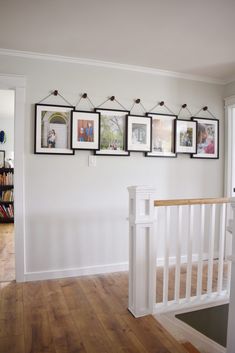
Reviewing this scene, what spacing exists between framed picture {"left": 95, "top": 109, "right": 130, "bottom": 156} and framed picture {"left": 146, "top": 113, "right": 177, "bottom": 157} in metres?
0.31

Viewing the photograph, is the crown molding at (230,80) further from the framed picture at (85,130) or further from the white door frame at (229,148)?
the framed picture at (85,130)

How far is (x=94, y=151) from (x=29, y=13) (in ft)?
4.48

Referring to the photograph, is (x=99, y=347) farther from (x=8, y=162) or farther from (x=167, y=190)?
(x=8, y=162)

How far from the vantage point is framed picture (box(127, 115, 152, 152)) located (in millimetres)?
3033

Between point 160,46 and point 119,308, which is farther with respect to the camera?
point 160,46

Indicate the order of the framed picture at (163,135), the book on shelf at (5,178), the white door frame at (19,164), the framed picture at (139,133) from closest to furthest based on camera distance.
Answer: the white door frame at (19,164) → the framed picture at (139,133) → the framed picture at (163,135) → the book on shelf at (5,178)

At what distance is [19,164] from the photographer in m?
2.68

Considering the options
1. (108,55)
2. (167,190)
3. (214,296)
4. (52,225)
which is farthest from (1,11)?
(214,296)

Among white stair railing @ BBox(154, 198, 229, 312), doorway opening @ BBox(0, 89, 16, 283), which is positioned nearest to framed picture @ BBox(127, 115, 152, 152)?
white stair railing @ BBox(154, 198, 229, 312)

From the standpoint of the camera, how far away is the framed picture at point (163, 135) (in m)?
3.16

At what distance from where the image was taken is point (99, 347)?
5.64ft

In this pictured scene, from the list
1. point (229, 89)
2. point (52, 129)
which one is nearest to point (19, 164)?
point (52, 129)

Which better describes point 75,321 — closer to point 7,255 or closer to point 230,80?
point 7,255

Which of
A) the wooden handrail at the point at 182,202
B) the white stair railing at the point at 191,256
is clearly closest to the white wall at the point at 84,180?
the white stair railing at the point at 191,256
